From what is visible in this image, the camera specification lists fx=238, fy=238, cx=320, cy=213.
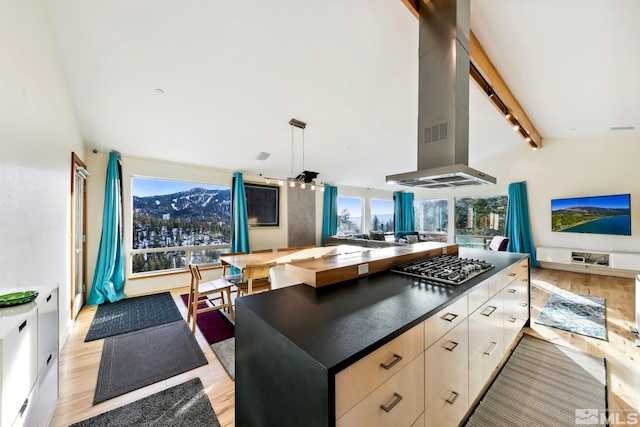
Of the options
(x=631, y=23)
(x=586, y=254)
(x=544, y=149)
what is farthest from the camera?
(x=544, y=149)

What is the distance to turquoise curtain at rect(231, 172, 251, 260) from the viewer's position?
4.83 m

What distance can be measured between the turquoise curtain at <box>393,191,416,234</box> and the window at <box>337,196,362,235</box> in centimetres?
140

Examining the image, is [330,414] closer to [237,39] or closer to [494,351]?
[494,351]

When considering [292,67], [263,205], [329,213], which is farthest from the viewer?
[329,213]

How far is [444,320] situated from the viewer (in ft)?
3.65

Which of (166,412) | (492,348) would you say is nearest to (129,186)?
(166,412)

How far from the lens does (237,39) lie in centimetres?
206

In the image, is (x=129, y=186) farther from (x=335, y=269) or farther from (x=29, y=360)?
(x=335, y=269)

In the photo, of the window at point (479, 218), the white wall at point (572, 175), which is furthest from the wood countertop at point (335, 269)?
the window at point (479, 218)

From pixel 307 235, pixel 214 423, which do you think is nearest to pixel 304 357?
pixel 214 423

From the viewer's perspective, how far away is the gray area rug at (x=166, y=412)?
1503mm

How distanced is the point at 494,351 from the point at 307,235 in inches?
193

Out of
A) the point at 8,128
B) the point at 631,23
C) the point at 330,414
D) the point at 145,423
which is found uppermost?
the point at 631,23

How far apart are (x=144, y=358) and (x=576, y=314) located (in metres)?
4.91
